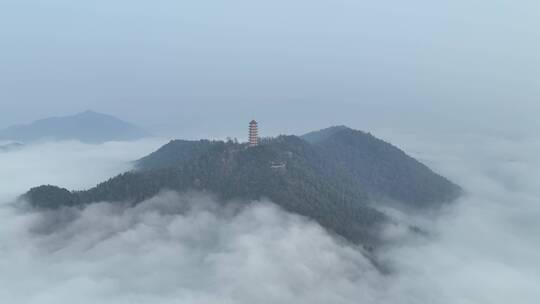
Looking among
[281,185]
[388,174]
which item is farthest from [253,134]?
[388,174]

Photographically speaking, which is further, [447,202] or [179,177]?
[447,202]

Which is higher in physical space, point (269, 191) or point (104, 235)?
point (269, 191)

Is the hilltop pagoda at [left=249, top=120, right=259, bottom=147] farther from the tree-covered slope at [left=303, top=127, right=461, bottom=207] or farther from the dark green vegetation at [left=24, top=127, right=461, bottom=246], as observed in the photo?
the tree-covered slope at [left=303, top=127, right=461, bottom=207]

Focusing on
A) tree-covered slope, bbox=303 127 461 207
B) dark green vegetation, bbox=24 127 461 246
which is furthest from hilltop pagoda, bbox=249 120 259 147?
tree-covered slope, bbox=303 127 461 207

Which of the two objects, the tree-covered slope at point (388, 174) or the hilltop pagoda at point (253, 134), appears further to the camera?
the tree-covered slope at point (388, 174)

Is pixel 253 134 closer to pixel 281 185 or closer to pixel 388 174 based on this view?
pixel 281 185

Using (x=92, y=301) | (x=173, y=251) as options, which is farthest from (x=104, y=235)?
(x=92, y=301)

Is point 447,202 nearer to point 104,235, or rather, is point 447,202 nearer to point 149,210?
point 149,210

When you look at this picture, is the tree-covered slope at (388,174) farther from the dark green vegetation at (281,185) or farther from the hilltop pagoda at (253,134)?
the hilltop pagoda at (253,134)

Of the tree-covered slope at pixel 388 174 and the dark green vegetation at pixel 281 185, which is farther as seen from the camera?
the tree-covered slope at pixel 388 174

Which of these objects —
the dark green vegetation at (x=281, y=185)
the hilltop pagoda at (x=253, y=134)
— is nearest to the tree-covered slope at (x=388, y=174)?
the dark green vegetation at (x=281, y=185)
